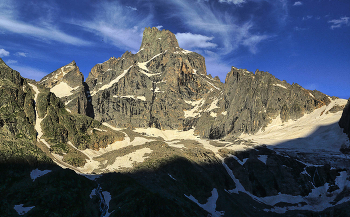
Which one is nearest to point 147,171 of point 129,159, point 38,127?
point 129,159

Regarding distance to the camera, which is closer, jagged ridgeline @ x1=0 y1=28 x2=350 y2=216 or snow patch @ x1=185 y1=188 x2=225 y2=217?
jagged ridgeline @ x1=0 y1=28 x2=350 y2=216

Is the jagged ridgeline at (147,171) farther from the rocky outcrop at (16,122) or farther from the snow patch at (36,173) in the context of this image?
the rocky outcrop at (16,122)

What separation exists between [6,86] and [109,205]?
237ft

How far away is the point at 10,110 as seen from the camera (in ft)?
332

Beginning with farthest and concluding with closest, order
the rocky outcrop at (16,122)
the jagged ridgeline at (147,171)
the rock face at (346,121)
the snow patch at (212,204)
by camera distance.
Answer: the rock face at (346,121)
the snow patch at (212,204)
the rocky outcrop at (16,122)
the jagged ridgeline at (147,171)

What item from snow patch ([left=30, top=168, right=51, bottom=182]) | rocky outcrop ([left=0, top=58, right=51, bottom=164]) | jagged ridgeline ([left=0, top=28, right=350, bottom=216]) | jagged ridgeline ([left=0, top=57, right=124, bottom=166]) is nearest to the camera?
jagged ridgeline ([left=0, top=28, right=350, bottom=216])

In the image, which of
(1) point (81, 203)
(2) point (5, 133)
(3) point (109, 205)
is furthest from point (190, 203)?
(2) point (5, 133)

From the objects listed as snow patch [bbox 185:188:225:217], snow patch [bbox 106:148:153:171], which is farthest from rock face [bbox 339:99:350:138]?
snow patch [bbox 106:148:153:171]

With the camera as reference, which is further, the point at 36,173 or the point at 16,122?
the point at 16,122

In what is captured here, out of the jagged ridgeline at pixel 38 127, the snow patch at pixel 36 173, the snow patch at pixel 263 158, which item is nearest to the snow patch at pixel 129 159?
the jagged ridgeline at pixel 38 127

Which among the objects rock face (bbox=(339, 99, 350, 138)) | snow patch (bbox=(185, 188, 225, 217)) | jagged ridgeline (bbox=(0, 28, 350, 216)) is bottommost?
snow patch (bbox=(185, 188, 225, 217))

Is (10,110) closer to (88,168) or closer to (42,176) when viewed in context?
(88,168)

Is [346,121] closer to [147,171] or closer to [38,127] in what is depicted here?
[147,171]

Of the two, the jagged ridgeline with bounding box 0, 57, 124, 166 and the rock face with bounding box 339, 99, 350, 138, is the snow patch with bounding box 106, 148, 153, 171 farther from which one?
the rock face with bounding box 339, 99, 350, 138
